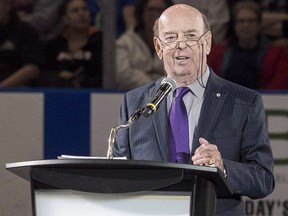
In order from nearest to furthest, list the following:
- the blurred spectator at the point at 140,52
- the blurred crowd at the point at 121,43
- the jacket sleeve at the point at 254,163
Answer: the jacket sleeve at the point at 254,163 → the blurred spectator at the point at 140,52 → the blurred crowd at the point at 121,43

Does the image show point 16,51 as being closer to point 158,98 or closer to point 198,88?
point 198,88

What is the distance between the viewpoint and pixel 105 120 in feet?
21.1

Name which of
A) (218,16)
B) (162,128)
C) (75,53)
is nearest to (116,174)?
(162,128)

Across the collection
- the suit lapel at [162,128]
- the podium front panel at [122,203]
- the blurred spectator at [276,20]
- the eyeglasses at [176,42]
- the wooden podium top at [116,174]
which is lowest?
the podium front panel at [122,203]

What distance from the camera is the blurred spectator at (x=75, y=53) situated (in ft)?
22.9

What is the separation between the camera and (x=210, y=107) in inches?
140

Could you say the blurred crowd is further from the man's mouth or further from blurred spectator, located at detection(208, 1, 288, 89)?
the man's mouth

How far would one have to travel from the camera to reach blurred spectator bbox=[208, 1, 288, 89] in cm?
698

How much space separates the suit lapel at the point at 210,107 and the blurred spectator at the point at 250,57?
3.36 meters

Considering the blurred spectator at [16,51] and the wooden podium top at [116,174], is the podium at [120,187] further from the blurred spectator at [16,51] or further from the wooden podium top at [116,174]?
the blurred spectator at [16,51]

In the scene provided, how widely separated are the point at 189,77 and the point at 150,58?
11.5 ft

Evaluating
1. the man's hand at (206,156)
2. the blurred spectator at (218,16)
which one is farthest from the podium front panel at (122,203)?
the blurred spectator at (218,16)

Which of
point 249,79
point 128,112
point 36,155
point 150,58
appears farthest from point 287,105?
point 128,112

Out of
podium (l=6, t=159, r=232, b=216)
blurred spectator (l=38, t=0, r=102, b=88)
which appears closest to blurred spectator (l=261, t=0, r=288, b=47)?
blurred spectator (l=38, t=0, r=102, b=88)
